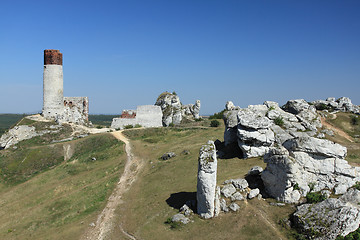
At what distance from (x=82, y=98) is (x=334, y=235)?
54.8m

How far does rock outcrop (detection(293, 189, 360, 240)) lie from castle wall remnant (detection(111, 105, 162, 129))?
138ft

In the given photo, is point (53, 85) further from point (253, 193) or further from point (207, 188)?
point (253, 193)

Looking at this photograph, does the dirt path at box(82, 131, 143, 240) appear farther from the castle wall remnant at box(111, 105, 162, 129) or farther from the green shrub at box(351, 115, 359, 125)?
the green shrub at box(351, 115, 359, 125)

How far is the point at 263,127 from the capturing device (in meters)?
26.7

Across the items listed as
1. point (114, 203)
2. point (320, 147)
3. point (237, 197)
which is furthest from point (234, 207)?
point (114, 203)

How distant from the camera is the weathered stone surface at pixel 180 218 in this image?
18.0 metres

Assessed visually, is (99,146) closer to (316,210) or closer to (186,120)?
(186,120)

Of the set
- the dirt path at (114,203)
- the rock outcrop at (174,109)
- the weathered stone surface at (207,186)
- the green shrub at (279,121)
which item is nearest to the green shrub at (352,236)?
the weathered stone surface at (207,186)

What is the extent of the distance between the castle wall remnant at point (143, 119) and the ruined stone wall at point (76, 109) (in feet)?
26.0

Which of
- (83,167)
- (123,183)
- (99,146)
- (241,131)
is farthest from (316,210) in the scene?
(99,146)

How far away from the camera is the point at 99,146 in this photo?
143 feet

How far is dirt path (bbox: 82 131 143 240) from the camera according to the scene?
19.0m

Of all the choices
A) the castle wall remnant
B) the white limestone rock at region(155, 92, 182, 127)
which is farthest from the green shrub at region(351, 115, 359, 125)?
the castle wall remnant

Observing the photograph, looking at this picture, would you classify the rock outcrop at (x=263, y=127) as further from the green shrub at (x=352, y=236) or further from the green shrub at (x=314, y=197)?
the green shrub at (x=352, y=236)
